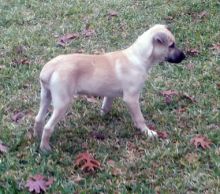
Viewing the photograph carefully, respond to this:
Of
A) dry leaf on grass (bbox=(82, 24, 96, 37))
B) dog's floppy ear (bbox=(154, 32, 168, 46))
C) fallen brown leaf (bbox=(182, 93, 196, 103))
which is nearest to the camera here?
dog's floppy ear (bbox=(154, 32, 168, 46))

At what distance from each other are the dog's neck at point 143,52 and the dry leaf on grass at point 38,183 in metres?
1.59

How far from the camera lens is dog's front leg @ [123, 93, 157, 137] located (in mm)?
5992

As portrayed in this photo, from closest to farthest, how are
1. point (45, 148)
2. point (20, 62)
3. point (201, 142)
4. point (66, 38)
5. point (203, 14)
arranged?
point (45, 148) < point (201, 142) < point (20, 62) < point (66, 38) < point (203, 14)

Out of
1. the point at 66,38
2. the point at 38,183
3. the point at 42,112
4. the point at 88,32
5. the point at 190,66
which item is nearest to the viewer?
the point at 38,183

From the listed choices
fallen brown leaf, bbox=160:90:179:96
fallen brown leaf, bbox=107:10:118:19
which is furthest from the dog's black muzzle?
fallen brown leaf, bbox=107:10:118:19

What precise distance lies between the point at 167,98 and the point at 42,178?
2297mm

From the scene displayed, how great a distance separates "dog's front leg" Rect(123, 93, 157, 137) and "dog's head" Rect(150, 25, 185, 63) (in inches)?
19.4

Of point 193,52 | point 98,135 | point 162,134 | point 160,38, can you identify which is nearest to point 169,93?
point 162,134

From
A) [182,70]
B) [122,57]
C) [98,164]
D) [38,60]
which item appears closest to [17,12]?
[38,60]

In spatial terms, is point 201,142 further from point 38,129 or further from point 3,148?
point 3,148

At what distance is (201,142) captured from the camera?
5762mm

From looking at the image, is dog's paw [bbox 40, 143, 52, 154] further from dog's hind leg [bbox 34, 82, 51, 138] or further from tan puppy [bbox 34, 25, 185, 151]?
Answer: dog's hind leg [bbox 34, 82, 51, 138]

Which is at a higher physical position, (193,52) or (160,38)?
(160,38)

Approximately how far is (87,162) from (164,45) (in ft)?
4.90
